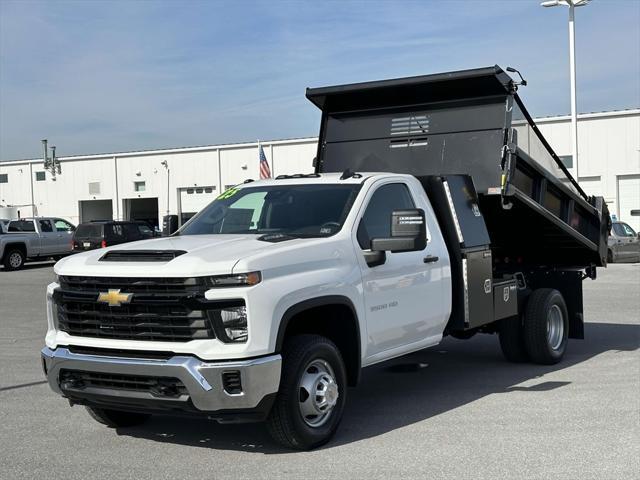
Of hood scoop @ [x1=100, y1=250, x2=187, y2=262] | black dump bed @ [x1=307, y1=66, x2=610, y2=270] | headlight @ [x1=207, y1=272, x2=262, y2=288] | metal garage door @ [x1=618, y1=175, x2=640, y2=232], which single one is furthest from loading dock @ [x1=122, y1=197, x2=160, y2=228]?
headlight @ [x1=207, y1=272, x2=262, y2=288]

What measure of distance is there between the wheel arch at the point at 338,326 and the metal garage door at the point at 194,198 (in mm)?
46717

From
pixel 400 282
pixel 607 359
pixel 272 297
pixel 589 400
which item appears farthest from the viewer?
pixel 607 359

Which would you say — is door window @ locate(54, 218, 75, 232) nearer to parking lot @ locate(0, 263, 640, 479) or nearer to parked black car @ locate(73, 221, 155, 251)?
parked black car @ locate(73, 221, 155, 251)

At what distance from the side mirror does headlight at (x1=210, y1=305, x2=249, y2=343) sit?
142 centimetres

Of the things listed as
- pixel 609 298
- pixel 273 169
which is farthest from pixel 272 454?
pixel 273 169

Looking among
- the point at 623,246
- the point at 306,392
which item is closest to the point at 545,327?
the point at 306,392

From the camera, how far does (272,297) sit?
541 cm

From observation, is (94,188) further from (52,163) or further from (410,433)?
(410,433)

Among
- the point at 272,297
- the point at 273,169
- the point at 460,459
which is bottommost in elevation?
the point at 460,459

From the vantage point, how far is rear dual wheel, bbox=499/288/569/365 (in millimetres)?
8945

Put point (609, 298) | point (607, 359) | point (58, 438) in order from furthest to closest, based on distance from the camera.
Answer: point (609, 298), point (607, 359), point (58, 438)

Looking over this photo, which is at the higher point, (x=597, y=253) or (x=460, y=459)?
(x=597, y=253)

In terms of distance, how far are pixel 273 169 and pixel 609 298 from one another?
1388 inches

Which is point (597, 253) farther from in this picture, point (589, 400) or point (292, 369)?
point (292, 369)
